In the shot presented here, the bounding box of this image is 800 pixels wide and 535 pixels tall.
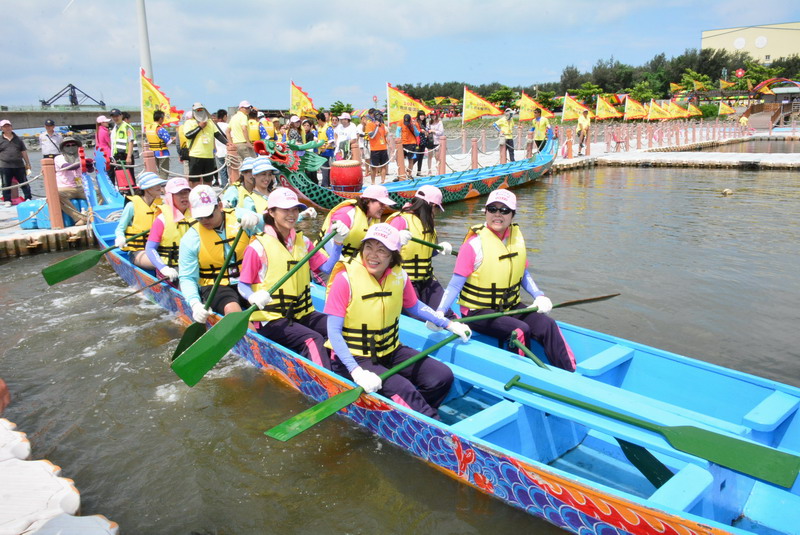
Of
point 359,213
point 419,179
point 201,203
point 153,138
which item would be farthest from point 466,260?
point 153,138

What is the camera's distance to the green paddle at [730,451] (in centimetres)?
270

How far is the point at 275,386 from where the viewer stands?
509cm

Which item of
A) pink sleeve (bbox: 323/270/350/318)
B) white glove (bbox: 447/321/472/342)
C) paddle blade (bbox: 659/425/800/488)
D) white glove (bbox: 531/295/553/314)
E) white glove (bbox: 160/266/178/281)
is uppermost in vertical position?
pink sleeve (bbox: 323/270/350/318)

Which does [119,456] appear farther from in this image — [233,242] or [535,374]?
[535,374]

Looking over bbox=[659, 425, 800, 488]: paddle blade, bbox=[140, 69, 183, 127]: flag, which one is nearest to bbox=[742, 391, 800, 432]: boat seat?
bbox=[659, 425, 800, 488]: paddle blade

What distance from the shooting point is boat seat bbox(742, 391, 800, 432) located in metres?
3.28

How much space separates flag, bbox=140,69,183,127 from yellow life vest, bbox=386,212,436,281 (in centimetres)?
809

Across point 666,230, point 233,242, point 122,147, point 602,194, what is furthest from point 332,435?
point 602,194

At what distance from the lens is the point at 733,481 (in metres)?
3.09

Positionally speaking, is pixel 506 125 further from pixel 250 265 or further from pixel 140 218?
pixel 250 265

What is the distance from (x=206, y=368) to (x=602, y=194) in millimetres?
12836

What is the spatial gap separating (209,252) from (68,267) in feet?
7.84

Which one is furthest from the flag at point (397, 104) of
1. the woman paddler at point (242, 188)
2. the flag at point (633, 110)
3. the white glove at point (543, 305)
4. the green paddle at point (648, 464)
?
the flag at point (633, 110)

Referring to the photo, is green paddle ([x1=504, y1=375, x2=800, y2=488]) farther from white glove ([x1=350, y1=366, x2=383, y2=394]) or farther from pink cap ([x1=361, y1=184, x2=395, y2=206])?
pink cap ([x1=361, y1=184, x2=395, y2=206])
